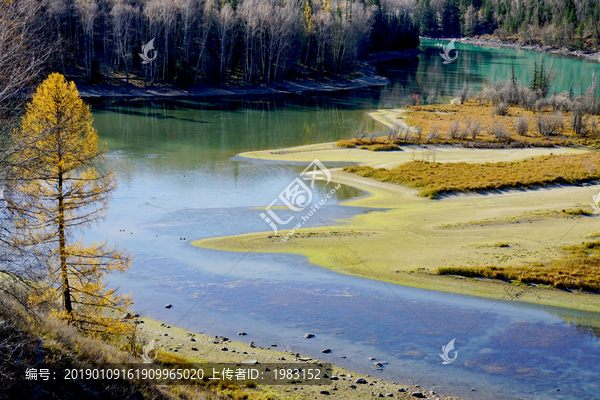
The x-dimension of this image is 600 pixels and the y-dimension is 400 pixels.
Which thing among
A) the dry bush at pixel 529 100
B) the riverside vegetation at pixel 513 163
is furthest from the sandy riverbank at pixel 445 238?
the dry bush at pixel 529 100

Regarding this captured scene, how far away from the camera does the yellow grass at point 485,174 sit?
33.1 m

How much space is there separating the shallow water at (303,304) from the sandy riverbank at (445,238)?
3.04ft

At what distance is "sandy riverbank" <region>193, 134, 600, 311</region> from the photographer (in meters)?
21.2

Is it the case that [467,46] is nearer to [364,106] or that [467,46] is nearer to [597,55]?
[597,55]

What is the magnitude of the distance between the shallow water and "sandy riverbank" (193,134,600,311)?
3.04 ft

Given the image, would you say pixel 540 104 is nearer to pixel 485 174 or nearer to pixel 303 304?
pixel 485 174

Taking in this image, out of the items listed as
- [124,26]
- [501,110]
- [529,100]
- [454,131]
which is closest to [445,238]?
[454,131]

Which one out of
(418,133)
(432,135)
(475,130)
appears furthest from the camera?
(418,133)

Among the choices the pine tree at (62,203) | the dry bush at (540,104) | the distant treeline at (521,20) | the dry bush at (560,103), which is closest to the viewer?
the pine tree at (62,203)

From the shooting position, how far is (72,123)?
1416 centimetres

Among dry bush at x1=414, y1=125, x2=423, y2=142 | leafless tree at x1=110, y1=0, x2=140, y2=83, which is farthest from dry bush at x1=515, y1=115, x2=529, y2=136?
leafless tree at x1=110, y1=0, x2=140, y2=83

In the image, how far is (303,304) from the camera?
19188 mm

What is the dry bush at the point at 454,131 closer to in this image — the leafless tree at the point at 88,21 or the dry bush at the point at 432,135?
the dry bush at the point at 432,135

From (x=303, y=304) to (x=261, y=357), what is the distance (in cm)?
429
